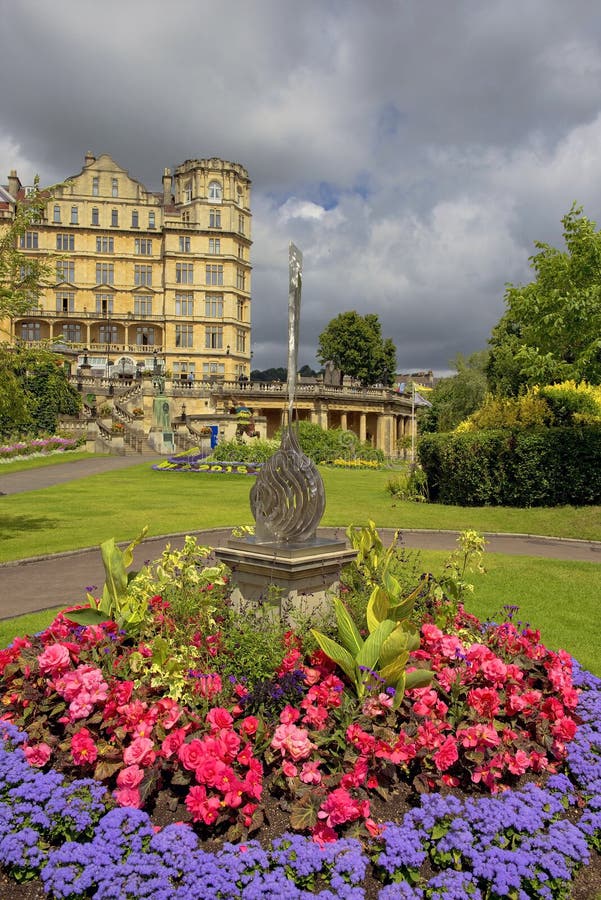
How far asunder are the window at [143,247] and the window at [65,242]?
19.2 ft

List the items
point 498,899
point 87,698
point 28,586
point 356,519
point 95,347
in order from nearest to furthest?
point 498,899
point 87,698
point 28,586
point 356,519
point 95,347

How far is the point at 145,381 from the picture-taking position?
46156 mm

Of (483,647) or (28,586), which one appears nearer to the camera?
(483,647)

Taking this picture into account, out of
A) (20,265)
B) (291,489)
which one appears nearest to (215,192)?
(20,265)

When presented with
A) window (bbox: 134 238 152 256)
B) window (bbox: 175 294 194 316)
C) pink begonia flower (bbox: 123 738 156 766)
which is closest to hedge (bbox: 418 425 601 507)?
pink begonia flower (bbox: 123 738 156 766)

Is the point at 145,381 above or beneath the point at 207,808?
above

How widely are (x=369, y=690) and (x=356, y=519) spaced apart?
37.4ft

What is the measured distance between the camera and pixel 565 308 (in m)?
17.6

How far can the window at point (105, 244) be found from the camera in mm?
61469

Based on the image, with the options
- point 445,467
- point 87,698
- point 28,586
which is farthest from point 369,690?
point 445,467

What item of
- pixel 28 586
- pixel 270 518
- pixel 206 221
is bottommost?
pixel 28 586

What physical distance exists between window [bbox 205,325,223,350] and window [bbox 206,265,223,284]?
4506 millimetres

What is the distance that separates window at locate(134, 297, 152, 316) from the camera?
62375mm

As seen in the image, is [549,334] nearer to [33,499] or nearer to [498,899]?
[33,499]
